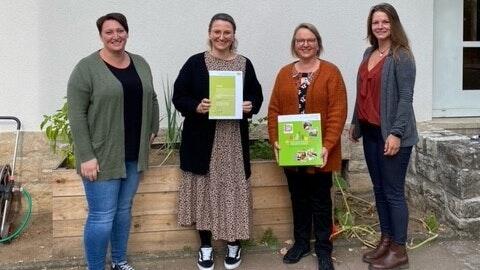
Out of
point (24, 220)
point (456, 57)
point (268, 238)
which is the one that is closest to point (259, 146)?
point (268, 238)

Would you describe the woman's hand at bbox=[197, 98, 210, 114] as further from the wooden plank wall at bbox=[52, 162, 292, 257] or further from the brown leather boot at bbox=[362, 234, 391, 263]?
the brown leather boot at bbox=[362, 234, 391, 263]

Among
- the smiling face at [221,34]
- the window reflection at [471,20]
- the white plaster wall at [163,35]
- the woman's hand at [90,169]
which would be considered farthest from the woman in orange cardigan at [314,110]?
the window reflection at [471,20]

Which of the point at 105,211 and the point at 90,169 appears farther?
the point at 105,211

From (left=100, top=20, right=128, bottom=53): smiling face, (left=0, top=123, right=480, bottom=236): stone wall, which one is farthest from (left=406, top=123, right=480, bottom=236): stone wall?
(left=100, top=20, right=128, bottom=53): smiling face

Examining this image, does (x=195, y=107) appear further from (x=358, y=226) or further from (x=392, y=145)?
(x=358, y=226)

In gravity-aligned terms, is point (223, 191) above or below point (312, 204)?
above

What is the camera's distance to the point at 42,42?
4559 mm

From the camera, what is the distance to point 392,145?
3260 millimetres

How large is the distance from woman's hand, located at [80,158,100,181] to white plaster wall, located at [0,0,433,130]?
1.81 m

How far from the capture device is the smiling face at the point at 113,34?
301 cm

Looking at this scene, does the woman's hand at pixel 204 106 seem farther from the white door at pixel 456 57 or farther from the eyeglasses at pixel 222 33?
the white door at pixel 456 57

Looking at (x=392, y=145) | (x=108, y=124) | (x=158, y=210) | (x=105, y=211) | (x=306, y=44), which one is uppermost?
(x=306, y=44)

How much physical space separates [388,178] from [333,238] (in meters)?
0.89

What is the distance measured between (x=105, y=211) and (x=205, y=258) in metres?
0.87
